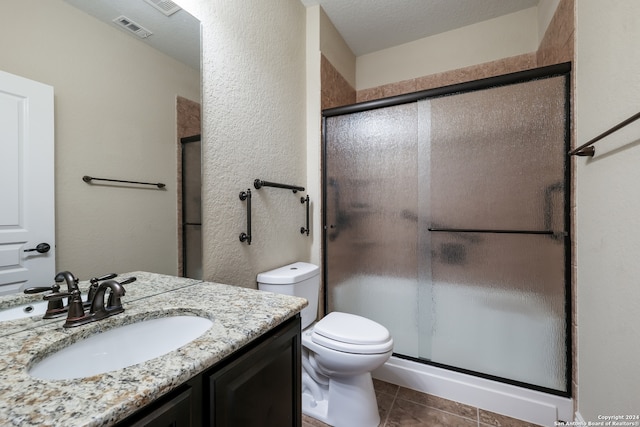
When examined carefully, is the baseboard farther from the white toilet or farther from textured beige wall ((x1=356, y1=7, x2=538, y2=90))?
textured beige wall ((x1=356, y1=7, x2=538, y2=90))

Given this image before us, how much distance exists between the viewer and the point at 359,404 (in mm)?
1360

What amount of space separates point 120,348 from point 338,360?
36.2 inches

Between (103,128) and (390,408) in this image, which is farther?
(390,408)

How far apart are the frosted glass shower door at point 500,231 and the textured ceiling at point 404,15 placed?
87 cm

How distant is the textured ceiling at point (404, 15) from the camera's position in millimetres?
1907

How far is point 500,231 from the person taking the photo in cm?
149

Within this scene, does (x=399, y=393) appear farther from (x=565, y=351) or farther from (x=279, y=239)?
(x=279, y=239)

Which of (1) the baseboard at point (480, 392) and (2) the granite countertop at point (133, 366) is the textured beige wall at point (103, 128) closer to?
(2) the granite countertop at point (133, 366)

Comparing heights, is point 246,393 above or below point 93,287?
below

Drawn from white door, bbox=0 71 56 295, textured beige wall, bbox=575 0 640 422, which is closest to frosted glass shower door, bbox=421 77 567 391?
textured beige wall, bbox=575 0 640 422

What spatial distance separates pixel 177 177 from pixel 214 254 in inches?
14.8

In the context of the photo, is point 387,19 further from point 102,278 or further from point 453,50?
point 102,278

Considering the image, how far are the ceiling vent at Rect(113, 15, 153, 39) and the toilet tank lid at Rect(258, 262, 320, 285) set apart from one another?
115 cm

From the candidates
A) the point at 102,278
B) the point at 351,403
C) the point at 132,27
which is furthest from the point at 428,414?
the point at 132,27
